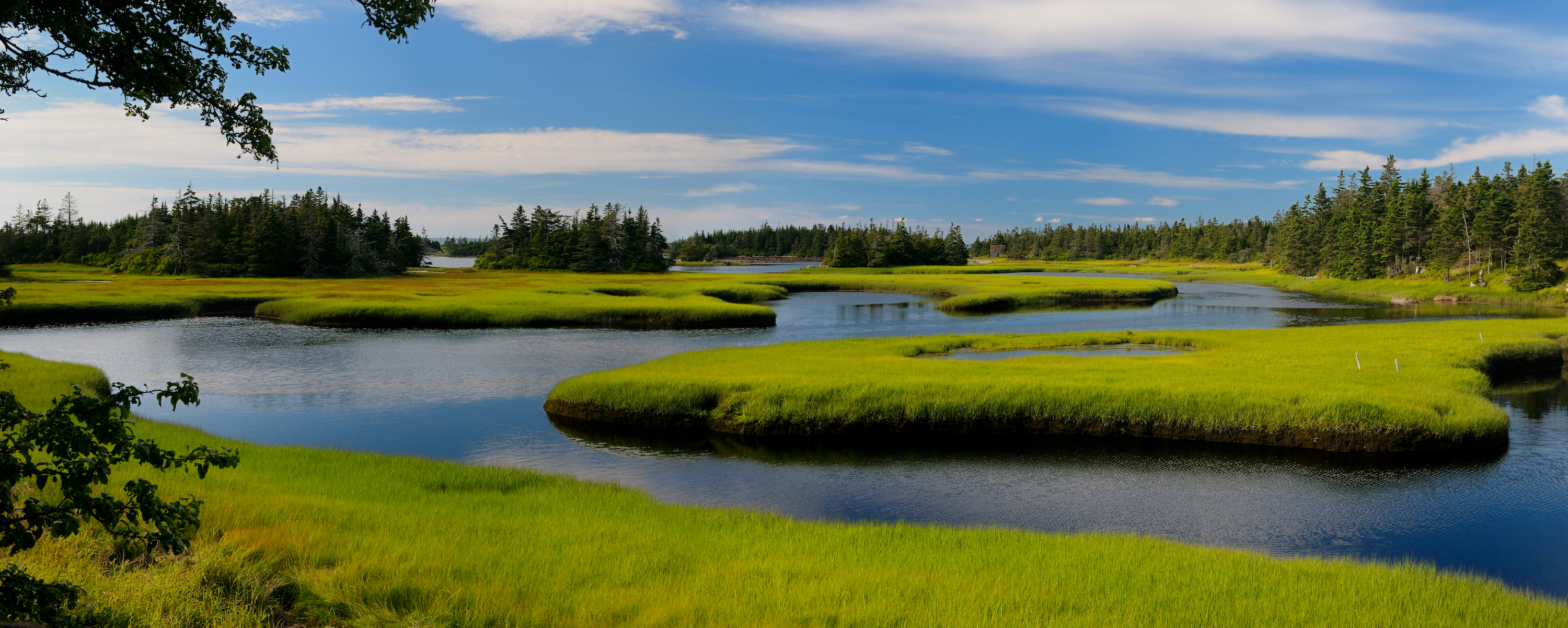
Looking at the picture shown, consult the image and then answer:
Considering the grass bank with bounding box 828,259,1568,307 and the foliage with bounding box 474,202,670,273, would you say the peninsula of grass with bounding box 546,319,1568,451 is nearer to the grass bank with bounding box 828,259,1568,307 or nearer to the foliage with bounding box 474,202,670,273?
the grass bank with bounding box 828,259,1568,307

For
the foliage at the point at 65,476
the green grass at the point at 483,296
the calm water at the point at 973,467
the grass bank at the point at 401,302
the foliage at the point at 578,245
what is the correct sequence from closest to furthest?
1. the foliage at the point at 65,476
2. the calm water at the point at 973,467
3. the grass bank at the point at 401,302
4. the green grass at the point at 483,296
5. the foliage at the point at 578,245

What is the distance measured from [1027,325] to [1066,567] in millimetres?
49765

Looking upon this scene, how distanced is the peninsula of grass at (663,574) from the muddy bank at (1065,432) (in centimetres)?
1009

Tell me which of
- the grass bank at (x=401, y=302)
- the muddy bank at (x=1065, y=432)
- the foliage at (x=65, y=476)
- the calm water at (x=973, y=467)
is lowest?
the calm water at (x=973, y=467)

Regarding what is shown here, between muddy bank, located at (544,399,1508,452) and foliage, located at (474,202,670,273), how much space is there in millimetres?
113855

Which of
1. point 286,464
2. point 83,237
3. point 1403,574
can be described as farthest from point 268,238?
point 1403,574

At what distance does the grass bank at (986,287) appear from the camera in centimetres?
8006

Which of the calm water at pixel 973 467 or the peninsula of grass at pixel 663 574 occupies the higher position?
the peninsula of grass at pixel 663 574

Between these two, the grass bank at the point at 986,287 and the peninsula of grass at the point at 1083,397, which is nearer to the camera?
the peninsula of grass at the point at 1083,397

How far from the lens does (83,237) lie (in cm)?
13700

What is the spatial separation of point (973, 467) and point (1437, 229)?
111m

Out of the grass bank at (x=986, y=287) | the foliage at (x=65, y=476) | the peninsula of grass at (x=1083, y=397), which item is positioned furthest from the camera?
the grass bank at (x=986, y=287)

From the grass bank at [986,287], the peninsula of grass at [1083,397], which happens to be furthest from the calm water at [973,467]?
the grass bank at [986,287]

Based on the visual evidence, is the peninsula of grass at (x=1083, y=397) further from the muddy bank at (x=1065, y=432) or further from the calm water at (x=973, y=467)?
the calm water at (x=973, y=467)
